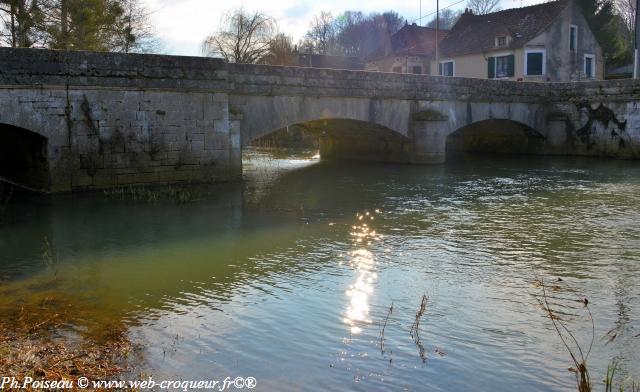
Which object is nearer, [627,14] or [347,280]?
[347,280]

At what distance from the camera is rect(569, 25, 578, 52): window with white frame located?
34.8 m

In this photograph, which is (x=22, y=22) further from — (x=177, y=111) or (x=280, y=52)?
(x=280, y=52)

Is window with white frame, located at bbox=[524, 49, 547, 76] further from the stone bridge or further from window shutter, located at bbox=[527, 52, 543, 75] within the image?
the stone bridge

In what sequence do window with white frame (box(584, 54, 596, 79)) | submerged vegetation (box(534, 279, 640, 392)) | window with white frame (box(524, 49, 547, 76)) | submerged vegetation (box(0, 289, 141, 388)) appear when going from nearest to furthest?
submerged vegetation (box(534, 279, 640, 392)) < submerged vegetation (box(0, 289, 141, 388)) < window with white frame (box(524, 49, 547, 76)) < window with white frame (box(584, 54, 596, 79))

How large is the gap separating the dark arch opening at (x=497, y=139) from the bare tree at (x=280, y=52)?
1096 centimetres

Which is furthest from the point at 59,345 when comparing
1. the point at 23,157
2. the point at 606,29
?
the point at 606,29

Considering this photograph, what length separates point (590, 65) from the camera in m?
36.1

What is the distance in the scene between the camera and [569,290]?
5.90 m

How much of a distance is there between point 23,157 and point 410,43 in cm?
3565

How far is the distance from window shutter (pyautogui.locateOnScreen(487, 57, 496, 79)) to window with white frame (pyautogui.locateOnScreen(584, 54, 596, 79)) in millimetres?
5082

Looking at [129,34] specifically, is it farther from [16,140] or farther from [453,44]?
[453,44]

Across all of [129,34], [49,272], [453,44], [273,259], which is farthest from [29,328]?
[453,44]

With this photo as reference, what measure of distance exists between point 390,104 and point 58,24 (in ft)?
35.2

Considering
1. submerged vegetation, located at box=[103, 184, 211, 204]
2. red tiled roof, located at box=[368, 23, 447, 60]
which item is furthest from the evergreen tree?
submerged vegetation, located at box=[103, 184, 211, 204]
